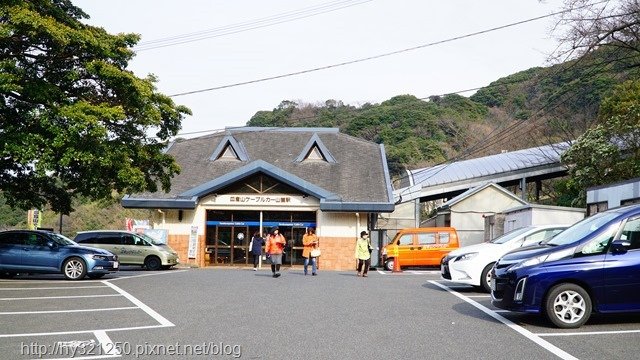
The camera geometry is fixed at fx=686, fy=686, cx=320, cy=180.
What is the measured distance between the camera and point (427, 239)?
30500 millimetres

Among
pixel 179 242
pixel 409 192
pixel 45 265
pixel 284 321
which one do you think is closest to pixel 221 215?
pixel 179 242

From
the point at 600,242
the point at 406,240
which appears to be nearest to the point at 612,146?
the point at 406,240

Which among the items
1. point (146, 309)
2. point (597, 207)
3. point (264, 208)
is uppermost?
point (264, 208)

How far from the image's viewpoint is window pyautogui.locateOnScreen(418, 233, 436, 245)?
99.8ft

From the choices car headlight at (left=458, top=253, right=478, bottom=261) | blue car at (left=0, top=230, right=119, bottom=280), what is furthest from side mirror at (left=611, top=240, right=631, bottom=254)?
blue car at (left=0, top=230, right=119, bottom=280)

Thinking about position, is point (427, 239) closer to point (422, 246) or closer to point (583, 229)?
point (422, 246)

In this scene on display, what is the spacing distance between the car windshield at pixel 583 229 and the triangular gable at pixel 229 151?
92.2ft

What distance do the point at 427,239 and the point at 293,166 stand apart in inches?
379

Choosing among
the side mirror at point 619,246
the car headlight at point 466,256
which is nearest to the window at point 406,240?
the car headlight at point 466,256

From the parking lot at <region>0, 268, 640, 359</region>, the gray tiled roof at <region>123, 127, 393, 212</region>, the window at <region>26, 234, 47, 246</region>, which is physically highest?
the gray tiled roof at <region>123, 127, 393, 212</region>

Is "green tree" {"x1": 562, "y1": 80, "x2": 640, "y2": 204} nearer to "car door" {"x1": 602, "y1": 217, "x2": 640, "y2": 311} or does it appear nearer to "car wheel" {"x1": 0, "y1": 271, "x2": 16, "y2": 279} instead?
"car door" {"x1": 602, "y1": 217, "x2": 640, "y2": 311}

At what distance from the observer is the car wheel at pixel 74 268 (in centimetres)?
1962

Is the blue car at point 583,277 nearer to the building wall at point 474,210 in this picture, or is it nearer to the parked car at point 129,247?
the parked car at point 129,247

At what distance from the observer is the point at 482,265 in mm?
14898
